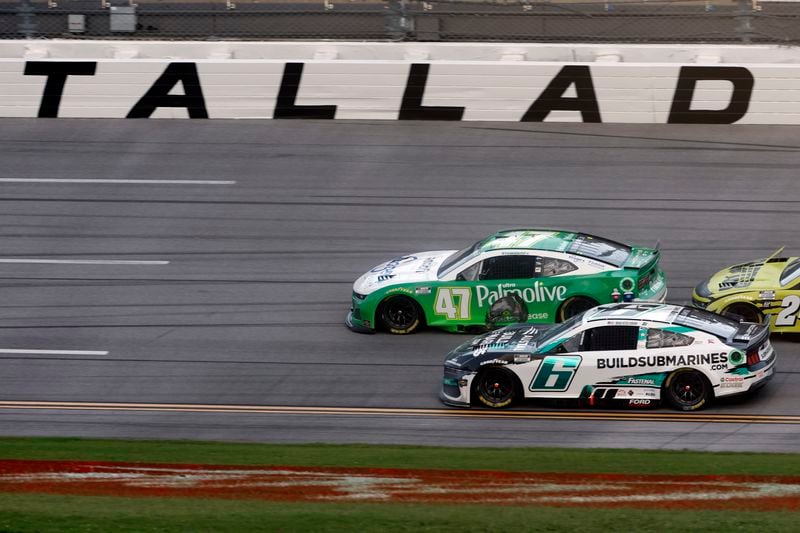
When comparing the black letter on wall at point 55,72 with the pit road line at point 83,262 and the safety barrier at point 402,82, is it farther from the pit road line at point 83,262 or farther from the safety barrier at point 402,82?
the pit road line at point 83,262

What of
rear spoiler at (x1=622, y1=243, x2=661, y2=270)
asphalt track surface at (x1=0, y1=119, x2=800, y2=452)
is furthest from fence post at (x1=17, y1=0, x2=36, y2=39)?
rear spoiler at (x1=622, y1=243, x2=661, y2=270)

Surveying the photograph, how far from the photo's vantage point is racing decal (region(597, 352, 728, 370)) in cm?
1252

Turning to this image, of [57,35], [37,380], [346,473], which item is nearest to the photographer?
[346,473]

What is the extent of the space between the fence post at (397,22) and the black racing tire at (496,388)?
446 inches

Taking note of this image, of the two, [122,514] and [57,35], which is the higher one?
[57,35]

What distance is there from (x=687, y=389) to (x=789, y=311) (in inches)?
92.5

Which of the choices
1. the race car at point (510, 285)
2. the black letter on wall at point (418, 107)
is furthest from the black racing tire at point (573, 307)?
the black letter on wall at point (418, 107)

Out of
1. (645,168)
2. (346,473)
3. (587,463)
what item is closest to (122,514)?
(346,473)

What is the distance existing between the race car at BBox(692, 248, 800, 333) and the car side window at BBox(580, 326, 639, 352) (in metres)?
2.10

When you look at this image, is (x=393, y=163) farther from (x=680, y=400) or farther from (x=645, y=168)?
(x=680, y=400)

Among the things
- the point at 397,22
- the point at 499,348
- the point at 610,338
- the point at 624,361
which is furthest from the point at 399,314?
the point at 397,22

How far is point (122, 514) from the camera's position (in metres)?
Answer: 9.57

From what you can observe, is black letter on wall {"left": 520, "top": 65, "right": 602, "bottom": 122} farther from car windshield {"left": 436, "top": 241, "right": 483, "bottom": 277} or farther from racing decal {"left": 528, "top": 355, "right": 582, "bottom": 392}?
racing decal {"left": 528, "top": 355, "right": 582, "bottom": 392}

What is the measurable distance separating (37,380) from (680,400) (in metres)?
7.49
